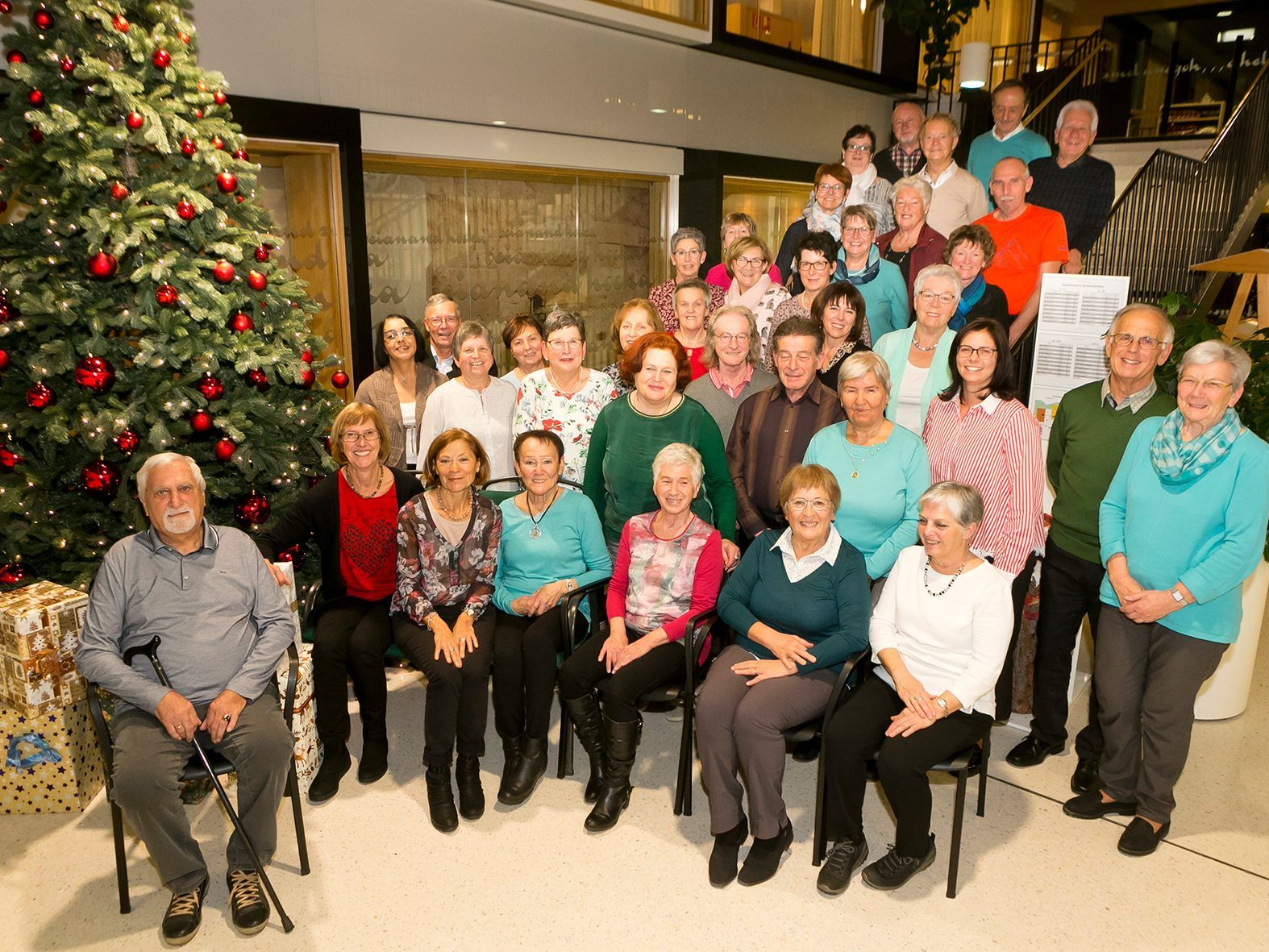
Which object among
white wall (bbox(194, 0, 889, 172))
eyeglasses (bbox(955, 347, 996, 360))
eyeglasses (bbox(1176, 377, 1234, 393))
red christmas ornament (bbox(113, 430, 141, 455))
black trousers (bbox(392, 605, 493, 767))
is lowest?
black trousers (bbox(392, 605, 493, 767))

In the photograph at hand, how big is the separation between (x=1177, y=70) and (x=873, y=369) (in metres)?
10.4

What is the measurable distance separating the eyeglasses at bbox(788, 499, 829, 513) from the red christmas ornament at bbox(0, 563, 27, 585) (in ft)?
10.4

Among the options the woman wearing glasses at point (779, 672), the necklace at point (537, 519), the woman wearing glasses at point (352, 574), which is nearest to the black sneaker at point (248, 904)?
the woman wearing glasses at point (352, 574)

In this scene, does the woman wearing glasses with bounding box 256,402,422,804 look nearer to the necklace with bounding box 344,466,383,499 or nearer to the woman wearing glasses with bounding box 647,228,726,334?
the necklace with bounding box 344,466,383,499

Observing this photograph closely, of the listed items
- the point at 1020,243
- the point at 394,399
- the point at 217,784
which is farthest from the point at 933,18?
the point at 217,784

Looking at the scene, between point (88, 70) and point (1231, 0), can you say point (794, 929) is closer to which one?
point (88, 70)

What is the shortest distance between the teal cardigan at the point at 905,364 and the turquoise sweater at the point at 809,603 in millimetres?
948

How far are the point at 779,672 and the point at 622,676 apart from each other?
604mm

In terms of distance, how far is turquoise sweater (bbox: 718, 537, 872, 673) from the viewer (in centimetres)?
321

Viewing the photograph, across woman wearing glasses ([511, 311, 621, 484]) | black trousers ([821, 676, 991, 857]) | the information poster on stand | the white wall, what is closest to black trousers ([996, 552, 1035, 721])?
black trousers ([821, 676, 991, 857])

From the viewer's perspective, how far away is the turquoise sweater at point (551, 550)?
3.76m

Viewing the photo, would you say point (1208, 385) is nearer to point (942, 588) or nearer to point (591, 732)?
point (942, 588)

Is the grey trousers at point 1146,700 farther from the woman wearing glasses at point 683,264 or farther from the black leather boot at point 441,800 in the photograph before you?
the woman wearing glasses at point 683,264

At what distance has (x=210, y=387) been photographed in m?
3.99
